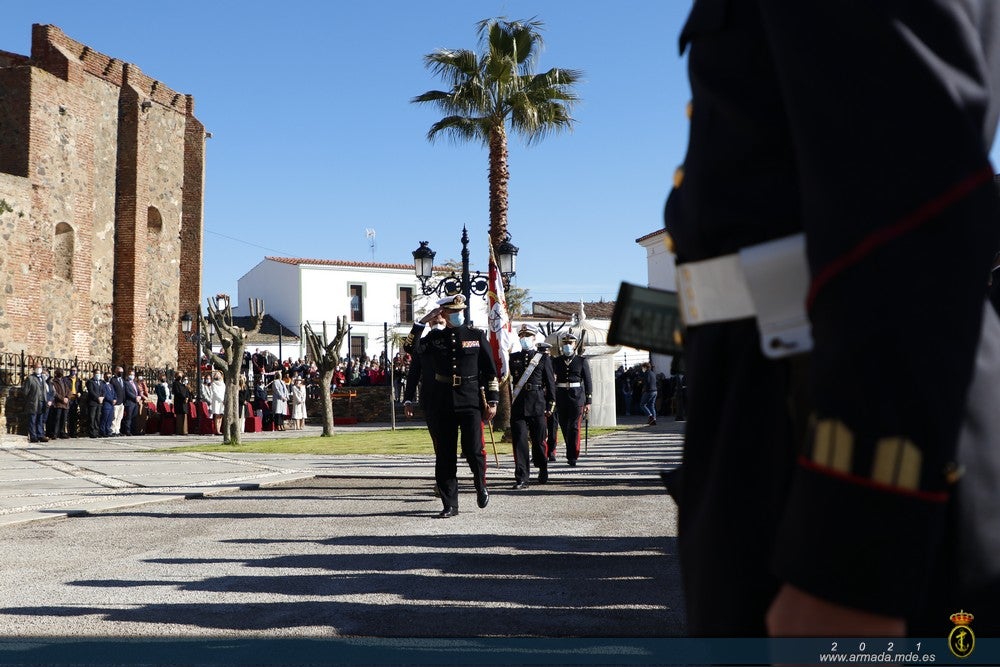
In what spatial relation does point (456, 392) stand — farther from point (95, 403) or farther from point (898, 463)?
point (95, 403)

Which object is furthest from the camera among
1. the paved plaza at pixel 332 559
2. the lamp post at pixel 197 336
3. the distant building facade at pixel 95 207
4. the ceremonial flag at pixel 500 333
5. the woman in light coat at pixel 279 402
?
the lamp post at pixel 197 336

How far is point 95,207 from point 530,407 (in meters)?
25.2

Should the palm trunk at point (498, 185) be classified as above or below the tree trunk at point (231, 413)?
above

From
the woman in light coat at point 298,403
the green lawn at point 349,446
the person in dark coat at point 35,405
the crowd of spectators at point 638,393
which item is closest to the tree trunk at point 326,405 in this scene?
the green lawn at point 349,446

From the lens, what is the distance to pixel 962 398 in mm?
1186

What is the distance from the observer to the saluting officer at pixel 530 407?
1227 centimetres

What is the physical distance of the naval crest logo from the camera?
4.60ft

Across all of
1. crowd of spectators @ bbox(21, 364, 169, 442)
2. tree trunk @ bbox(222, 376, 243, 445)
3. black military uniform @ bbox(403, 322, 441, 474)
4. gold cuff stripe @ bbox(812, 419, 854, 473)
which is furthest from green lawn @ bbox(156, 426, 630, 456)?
gold cuff stripe @ bbox(812, 419, 854, 473)

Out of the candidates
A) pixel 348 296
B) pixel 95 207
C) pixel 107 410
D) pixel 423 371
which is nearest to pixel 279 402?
pixel 107 410

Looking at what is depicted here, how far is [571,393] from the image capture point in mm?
15383

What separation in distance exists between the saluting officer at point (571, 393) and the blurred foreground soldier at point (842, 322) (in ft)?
44.9

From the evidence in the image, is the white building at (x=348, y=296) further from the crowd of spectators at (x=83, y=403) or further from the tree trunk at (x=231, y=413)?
the tree trunk at (x=231, y=413)

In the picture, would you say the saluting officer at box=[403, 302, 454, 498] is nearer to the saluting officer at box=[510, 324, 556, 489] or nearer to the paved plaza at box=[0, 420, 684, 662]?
the paved plaza at box=[0, 420, 684, 662]

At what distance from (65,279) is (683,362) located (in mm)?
33083
